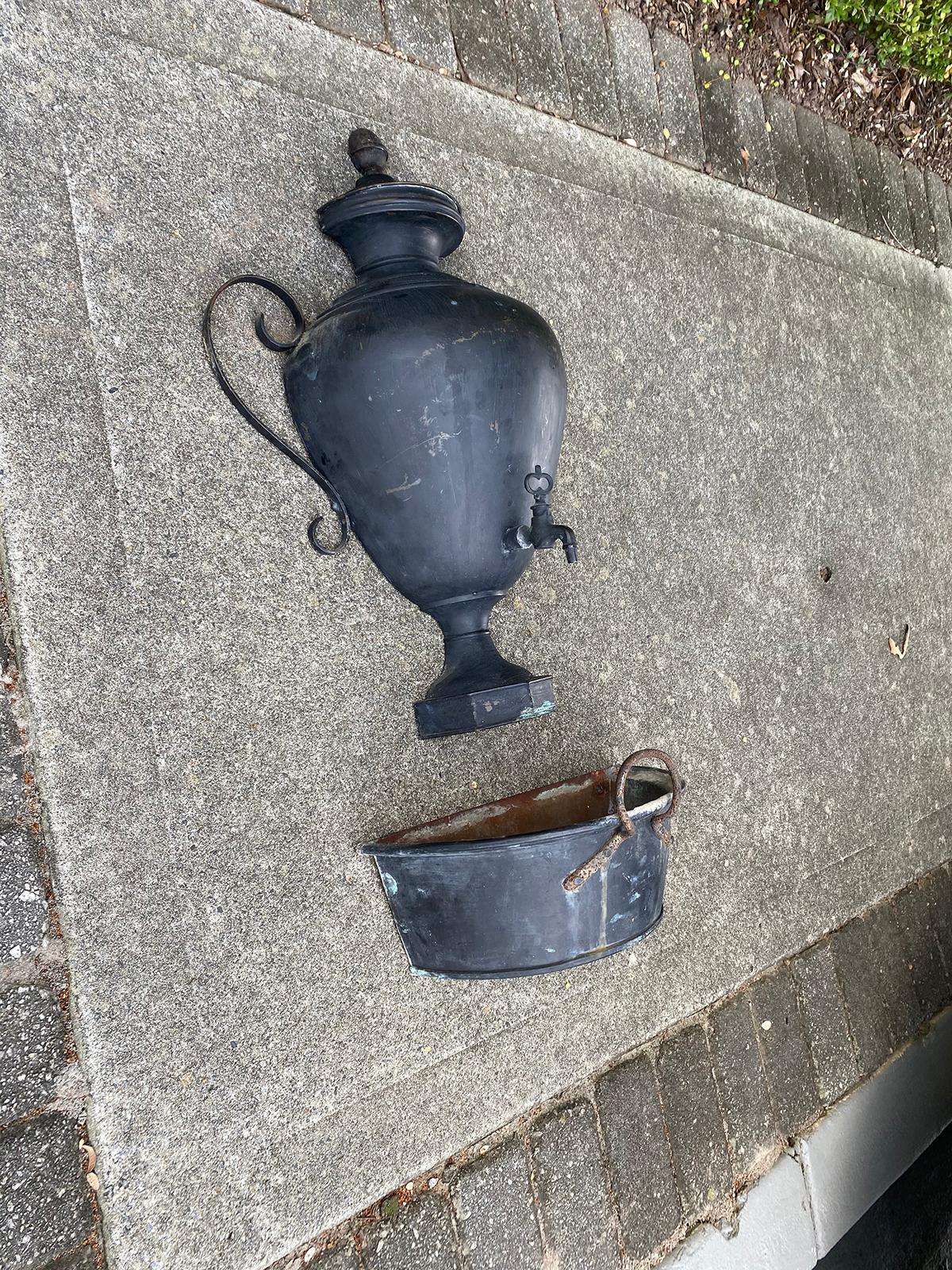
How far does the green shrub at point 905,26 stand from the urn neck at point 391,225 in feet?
6.57

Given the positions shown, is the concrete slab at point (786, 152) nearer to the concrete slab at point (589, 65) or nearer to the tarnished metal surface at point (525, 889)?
the concrete slab at point (589, 65)

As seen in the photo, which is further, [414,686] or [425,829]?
[414,686]

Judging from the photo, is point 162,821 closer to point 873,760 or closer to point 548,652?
point 548,652

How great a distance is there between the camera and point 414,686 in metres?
1.55

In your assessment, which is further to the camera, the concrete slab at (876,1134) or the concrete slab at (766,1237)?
the concrete slab at (876,1134)

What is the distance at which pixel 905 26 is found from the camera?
276 centimetres

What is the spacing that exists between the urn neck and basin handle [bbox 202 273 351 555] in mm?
121

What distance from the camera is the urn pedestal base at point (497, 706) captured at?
54.0 inches

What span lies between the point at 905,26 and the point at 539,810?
2.72 meters

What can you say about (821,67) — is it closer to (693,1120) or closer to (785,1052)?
(785,1052)

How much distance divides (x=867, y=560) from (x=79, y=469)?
2.03 metres

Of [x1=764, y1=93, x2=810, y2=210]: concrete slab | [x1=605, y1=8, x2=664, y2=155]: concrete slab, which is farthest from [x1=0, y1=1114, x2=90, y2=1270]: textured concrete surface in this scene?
[x1=764, y1=93, x2=810, y2=210]: concrete slab

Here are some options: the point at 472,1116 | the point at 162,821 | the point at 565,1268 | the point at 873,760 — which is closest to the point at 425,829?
the point at 162,821

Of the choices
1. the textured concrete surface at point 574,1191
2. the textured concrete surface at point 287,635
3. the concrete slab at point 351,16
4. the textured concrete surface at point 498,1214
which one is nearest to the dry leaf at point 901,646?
the textured concrete surface at point 287,635
